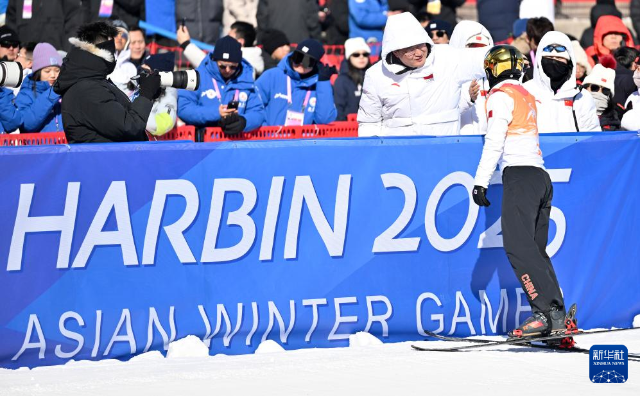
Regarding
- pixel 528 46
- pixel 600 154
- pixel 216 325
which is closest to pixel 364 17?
pixel 528 46

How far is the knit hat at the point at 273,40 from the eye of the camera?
14.7 m

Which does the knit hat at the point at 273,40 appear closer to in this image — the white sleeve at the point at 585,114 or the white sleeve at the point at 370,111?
the white sleeve at the point at 370,111

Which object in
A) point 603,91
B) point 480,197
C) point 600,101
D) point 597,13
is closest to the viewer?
Result: point 480,197

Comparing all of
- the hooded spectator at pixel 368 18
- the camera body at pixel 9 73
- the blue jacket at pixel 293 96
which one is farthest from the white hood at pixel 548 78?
the hooded spectator at pixel 368 18

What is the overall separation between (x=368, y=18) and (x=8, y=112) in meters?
5.86

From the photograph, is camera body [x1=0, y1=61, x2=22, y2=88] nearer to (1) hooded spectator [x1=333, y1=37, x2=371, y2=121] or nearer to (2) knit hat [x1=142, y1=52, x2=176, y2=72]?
(2) knit hat [x1=142, y1=52, x2=176, y2=72]

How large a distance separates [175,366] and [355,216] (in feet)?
5.67

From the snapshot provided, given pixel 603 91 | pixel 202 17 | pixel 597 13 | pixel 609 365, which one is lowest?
pixel 609 365

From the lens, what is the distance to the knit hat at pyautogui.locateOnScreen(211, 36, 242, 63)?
39.2ft

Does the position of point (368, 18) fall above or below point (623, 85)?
above

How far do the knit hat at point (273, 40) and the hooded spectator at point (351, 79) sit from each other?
0.78 metres

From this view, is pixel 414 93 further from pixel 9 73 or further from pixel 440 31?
pixel 440 31

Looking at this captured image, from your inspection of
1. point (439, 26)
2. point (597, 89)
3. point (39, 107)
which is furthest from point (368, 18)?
point (39, 107)

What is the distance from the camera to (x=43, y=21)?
49.2 ft
